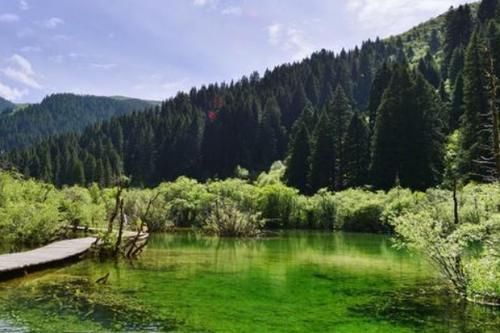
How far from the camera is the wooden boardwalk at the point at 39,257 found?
20959mm

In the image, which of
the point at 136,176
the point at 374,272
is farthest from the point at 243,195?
the point at 136,176

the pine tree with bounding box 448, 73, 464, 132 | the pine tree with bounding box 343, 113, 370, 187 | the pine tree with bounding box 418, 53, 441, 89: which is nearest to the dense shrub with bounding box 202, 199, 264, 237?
the pine tree with bounding box 343, 113, 370, 187

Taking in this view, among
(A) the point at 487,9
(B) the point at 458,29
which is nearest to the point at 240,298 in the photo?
(B) the point at 458,29

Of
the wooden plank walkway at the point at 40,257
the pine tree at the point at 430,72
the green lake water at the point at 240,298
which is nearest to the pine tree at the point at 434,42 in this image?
the pine tree at the point at 430,72

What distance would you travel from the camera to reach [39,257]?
24.5 metres

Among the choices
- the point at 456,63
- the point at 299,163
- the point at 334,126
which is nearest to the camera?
the point at 299,163

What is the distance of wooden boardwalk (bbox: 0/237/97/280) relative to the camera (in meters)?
21.0

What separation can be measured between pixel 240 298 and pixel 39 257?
36.6 feet

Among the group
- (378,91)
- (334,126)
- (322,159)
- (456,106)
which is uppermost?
(378,91)

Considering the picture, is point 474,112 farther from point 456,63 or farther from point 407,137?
point 456,63

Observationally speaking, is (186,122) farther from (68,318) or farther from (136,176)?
(68,318)

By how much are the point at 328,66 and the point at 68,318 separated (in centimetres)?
12995

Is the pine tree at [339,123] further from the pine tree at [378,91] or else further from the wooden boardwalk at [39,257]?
the wooden boardwalk at [39,257]

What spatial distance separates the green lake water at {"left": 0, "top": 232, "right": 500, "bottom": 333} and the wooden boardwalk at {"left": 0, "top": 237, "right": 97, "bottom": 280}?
54cm
